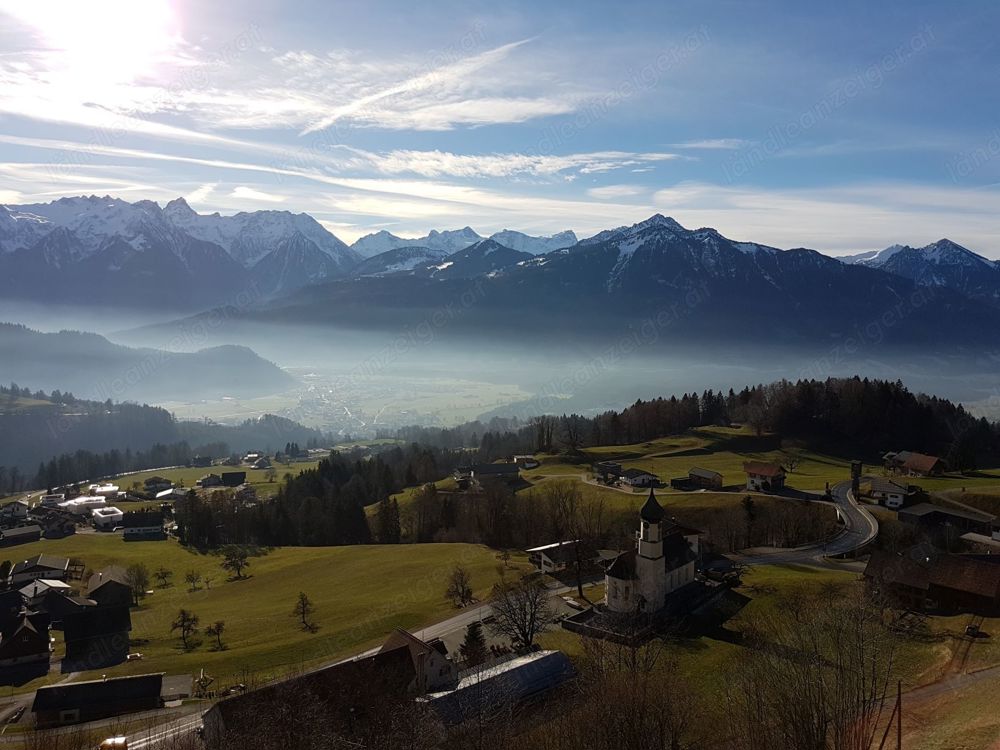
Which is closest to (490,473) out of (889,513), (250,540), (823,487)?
(250,540)

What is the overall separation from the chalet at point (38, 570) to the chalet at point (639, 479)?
7236cm

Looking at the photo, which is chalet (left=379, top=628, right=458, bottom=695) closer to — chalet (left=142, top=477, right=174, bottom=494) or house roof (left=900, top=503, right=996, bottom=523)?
house roof (left=900, top=503, right=996, bottom=523)

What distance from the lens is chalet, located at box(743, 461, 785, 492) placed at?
84312mm

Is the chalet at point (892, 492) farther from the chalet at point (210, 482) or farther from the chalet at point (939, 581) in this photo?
the chalet at point (210, 482)

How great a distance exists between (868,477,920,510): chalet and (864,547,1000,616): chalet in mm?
26727

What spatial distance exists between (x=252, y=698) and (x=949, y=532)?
205 ft

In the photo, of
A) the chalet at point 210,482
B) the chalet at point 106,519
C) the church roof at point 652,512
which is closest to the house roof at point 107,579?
the chalet at point 106,519

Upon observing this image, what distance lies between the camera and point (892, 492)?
75.0 meters

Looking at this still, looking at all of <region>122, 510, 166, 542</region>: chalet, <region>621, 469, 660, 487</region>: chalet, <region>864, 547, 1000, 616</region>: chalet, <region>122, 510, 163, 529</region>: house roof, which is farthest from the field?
<region>864, 547, 1000, 616</region>: chalet

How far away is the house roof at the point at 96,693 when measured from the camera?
42.4 meters

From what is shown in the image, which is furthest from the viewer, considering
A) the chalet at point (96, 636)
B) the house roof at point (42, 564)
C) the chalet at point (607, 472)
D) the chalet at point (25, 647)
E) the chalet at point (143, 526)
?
the chalet at point (143, 526)

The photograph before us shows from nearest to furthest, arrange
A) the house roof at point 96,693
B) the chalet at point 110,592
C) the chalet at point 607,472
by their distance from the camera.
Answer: the house roof at point 96,693
the chalet at point 110,592
the chalet at point 607,472

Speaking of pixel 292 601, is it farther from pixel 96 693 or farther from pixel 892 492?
pixel 892 492

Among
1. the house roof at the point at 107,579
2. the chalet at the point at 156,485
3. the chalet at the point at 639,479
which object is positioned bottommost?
the chalet at the point at 156,485
